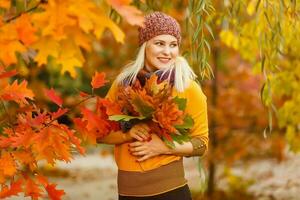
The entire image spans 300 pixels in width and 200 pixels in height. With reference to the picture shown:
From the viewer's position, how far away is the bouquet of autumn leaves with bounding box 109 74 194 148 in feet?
8.87

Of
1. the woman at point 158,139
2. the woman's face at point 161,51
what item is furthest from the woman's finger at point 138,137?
the woman's face at point 161,51

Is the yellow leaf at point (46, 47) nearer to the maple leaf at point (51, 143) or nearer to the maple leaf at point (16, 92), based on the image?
Result: the maple leaf at point (51, 143)

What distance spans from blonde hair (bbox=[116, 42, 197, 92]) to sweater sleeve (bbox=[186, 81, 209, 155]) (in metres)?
0.04

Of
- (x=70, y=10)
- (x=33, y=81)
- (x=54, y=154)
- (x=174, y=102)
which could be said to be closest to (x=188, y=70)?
(x=174, y=102)

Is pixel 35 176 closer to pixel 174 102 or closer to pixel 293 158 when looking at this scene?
pixel 174 102

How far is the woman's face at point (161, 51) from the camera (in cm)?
288

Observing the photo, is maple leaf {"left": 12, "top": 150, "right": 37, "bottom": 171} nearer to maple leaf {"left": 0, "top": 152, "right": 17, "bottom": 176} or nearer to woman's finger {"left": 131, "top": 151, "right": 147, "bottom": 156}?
maple leaf {"left": 0, "top": 152, "right": 17, "bottom": 176}

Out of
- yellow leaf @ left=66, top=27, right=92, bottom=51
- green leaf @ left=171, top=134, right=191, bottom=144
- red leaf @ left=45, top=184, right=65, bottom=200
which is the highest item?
yellow leaf @ left=66, top=27, right=92, bottom=51

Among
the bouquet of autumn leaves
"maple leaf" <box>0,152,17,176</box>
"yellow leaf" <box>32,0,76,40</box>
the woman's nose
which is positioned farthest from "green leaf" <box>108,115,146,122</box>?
"yellow leaf" <box>32,0,76,40</box>

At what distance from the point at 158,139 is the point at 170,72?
29 cm

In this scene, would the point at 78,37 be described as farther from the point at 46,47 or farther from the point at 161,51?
the point at 161,51

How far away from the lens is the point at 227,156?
25.4 ft

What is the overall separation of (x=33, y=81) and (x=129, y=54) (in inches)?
73.5

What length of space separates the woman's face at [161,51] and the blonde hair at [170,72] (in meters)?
0.03
